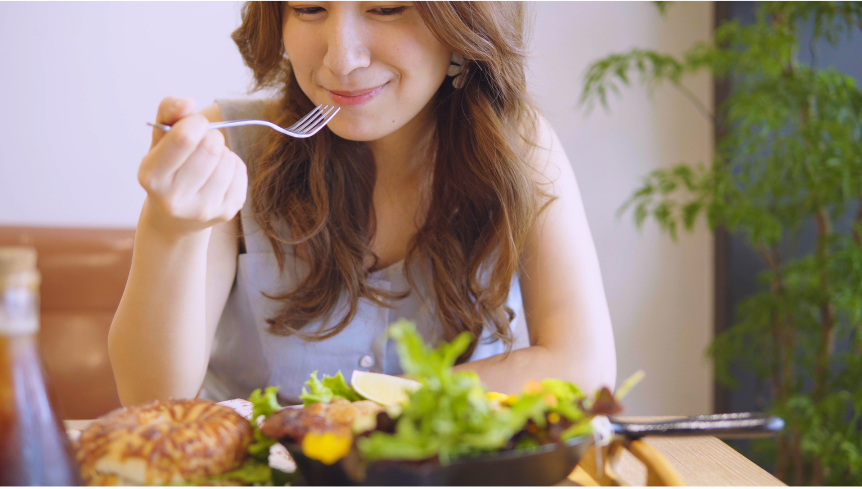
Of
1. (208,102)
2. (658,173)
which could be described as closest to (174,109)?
(208,102)

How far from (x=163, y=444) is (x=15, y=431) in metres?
0.11

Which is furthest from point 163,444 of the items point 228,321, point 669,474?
point 228,321

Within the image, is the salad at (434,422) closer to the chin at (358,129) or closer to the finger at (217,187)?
the finger at (217,187)

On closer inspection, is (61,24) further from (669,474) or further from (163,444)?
(669,474)

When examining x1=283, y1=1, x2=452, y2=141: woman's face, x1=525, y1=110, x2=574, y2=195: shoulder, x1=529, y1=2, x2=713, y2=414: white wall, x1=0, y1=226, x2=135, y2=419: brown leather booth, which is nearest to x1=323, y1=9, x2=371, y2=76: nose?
x1=283, y1=1, x2=452, y2=141: woman's face

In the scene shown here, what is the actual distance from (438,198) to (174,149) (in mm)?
684

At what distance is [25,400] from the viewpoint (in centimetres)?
39

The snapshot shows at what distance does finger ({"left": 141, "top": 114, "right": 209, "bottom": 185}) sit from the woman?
33cm

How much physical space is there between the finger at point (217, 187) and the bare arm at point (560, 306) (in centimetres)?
46

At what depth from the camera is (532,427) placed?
1.60ft

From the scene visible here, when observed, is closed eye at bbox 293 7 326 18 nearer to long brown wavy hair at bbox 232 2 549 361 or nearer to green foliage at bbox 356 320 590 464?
long brown wavy hair at bbox 232 2 549 361

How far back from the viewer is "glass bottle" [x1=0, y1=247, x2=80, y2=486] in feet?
1.15

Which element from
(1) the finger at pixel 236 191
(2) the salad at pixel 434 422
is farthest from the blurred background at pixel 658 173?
(2) the salad at pixel 434 422

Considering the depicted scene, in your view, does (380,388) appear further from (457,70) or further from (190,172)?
(457,70)
